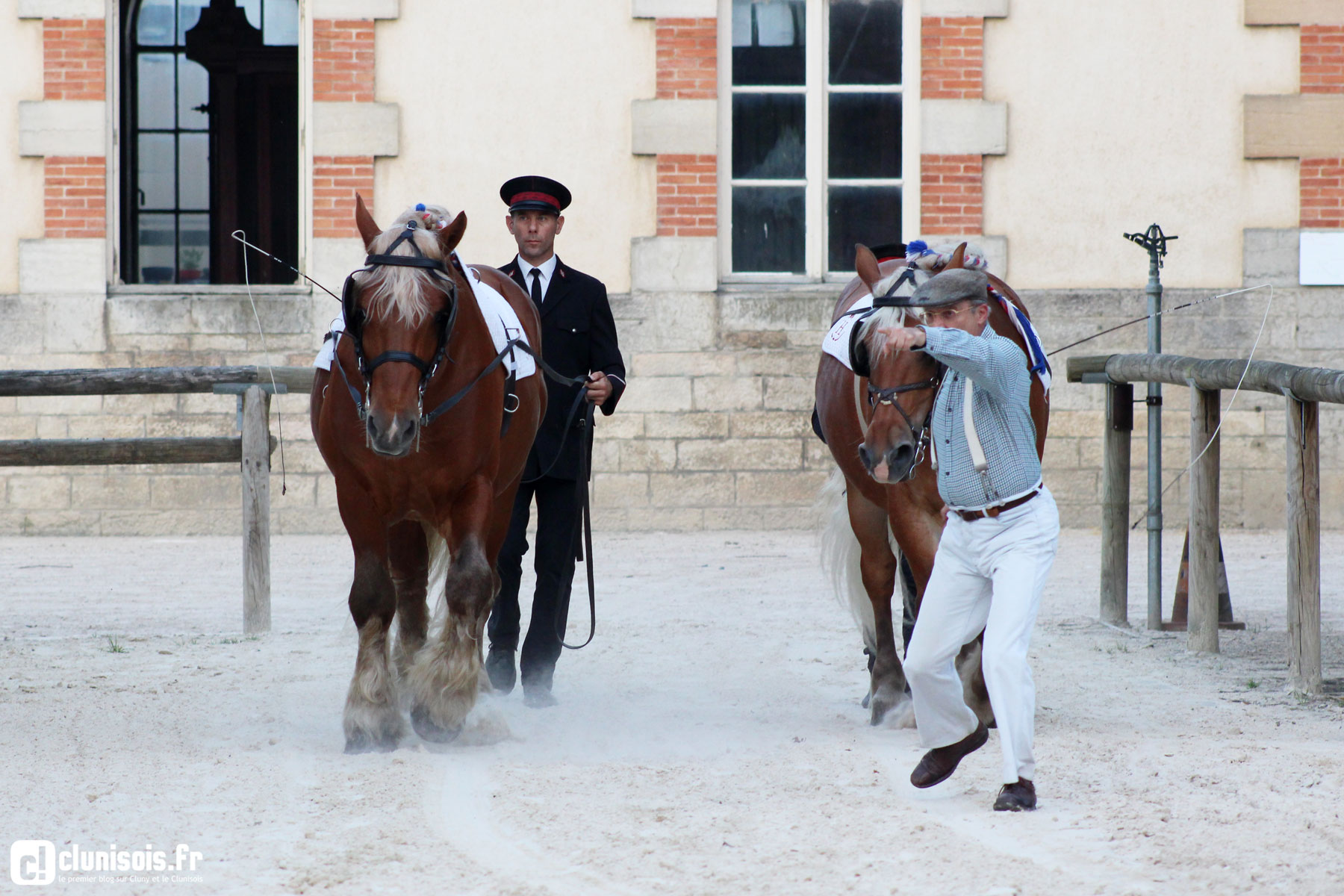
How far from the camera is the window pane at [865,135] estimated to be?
Answer: 416 inches

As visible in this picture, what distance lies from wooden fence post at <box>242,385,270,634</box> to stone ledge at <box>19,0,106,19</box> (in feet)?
15.0

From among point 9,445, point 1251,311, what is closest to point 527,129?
point 9,445

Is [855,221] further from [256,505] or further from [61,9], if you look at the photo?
[61,9]

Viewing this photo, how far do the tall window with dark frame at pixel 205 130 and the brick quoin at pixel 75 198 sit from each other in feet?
4.60

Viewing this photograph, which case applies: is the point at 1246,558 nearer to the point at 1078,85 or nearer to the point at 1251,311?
the point at 1251,311

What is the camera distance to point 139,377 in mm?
6922

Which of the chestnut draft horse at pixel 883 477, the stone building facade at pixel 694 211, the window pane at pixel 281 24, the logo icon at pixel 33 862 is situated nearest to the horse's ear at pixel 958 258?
the chestnut draft horse at pixel 883 477

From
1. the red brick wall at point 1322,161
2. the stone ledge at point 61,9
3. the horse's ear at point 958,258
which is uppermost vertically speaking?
the stone ledge at point 61,9

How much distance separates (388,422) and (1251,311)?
7951 millimetres

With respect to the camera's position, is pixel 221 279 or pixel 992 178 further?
pixel 221 279

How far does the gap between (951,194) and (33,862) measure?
8237mm

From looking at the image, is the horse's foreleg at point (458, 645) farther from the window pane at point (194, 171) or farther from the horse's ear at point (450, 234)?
the window pane at point (194, 171)

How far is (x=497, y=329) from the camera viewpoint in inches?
191

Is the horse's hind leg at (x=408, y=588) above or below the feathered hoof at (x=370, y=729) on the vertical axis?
above
